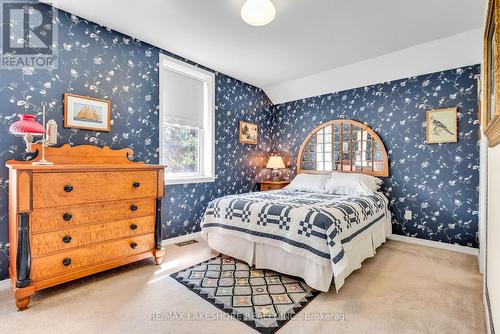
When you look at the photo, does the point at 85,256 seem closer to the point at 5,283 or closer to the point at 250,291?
the point at 5,283

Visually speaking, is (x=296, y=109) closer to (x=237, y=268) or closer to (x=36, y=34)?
(x=237, y=268)

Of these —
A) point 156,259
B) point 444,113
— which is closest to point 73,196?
point 156,259

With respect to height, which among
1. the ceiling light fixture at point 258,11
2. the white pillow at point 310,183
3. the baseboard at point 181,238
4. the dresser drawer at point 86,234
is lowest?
the baseboard at point 181,238

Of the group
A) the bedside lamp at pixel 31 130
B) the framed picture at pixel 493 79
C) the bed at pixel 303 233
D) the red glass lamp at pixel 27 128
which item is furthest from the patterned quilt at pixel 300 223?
the red glass lamp at pixel 27 128

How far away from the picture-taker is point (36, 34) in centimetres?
239

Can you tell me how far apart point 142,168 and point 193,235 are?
1559mm

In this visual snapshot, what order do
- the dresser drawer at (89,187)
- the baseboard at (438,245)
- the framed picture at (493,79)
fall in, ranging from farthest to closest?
1. the baseboard at (438,245)
2. the dresser drawer at (89,187)
3. the framed picture at (493,79)

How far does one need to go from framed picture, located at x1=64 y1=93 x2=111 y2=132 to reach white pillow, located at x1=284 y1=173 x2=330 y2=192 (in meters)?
2.72

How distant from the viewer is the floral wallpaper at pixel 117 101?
2270 mm

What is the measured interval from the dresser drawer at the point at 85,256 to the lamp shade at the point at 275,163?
2.61 m

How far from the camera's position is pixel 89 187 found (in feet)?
7.18

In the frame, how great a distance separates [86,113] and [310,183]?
3.06 m

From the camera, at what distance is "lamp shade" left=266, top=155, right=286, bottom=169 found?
15.4ft

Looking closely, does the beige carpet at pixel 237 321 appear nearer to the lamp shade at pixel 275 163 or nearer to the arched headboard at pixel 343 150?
the arched headboard at pixel 343 150
